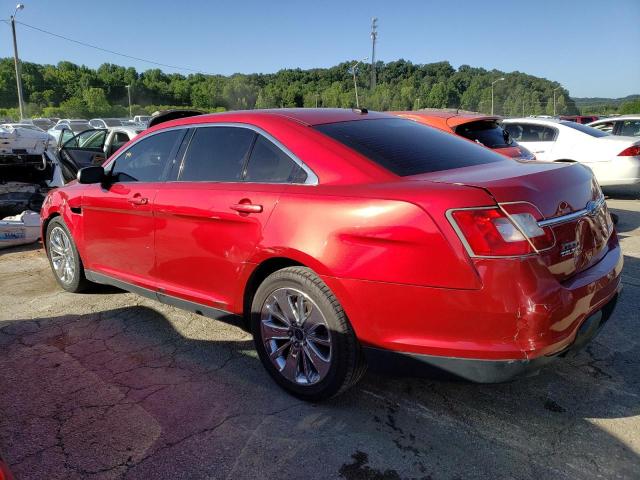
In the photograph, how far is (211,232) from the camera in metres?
3.20

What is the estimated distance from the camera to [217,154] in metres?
3.43

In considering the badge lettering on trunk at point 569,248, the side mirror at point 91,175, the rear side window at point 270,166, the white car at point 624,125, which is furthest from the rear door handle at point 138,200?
the white car at point 624,125

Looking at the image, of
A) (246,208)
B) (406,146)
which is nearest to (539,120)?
(406,146)

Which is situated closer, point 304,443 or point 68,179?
point 304,443

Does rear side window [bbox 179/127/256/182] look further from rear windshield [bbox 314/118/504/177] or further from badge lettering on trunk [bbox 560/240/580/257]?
badge lettering on trunk [bbox 560/240/580/257]

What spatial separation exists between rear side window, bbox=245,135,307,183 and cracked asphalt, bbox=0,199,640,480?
3.99 ft

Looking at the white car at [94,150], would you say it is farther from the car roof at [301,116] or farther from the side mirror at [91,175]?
the car roof at [301,116]

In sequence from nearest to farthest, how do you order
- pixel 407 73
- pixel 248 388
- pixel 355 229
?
1. pixel 355 229
2. pixel 248 388
3. pixel 407 73

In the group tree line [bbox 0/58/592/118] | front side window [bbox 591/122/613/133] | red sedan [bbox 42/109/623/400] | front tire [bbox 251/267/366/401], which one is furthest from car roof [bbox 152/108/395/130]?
tree line [bbox 0/58/592/118]

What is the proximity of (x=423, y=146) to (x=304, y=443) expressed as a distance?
5.96 ft

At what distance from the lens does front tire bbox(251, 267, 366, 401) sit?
2.66 metres

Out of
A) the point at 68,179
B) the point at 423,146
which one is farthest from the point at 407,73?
the point at 423,146

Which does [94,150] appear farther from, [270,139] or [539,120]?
[539,120]

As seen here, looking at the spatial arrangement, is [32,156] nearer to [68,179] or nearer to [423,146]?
[68,179]
